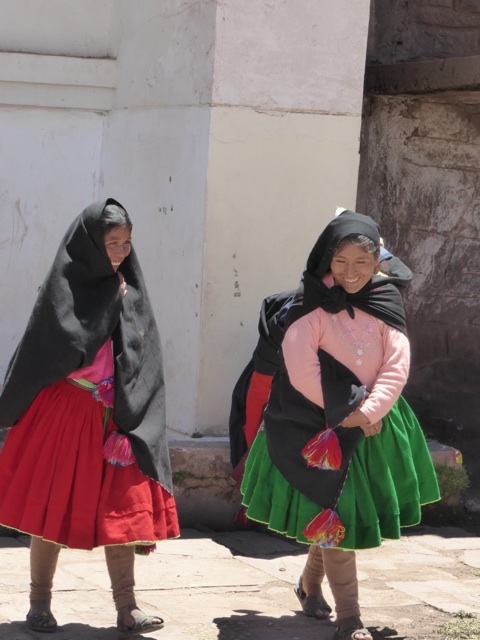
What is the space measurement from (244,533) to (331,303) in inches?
79.3

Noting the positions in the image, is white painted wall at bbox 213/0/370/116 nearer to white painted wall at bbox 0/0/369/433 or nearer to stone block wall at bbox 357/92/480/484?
white painted wall at bbox 0/0/369/433

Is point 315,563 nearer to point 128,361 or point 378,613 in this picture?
point 378,613

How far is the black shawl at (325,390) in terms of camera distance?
4090 millimetres

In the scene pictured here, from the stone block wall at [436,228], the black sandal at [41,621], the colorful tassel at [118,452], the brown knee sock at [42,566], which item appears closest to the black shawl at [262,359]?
the colorful tassel at [118,452]

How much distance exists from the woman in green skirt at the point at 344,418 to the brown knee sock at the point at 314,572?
0.26 m

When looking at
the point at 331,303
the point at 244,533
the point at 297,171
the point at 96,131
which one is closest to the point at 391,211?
the point at 297,171

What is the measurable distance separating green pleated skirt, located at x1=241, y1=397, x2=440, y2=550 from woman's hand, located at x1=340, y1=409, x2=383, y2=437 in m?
0.05

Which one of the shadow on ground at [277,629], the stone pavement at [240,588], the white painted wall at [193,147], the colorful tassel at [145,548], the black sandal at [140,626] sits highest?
the white painted wall at [193,147]

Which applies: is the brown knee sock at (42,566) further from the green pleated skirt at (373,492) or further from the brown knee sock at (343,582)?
the brown knee sock at (343,582)

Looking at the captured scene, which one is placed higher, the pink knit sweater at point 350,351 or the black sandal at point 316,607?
the pink knit sweater at point 350,351

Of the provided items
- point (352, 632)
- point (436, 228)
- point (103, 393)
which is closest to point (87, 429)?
point (103, 393)

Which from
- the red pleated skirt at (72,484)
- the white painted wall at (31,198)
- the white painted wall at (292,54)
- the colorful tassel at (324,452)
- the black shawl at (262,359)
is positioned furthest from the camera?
the white painted wall at (31,198)

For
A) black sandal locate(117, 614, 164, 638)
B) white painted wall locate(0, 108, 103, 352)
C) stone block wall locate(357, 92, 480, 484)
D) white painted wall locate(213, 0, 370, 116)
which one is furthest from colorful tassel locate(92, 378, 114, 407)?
stone block wall locate(357, 92, 480, 484)

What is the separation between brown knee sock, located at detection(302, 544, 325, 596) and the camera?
4.47 meters
